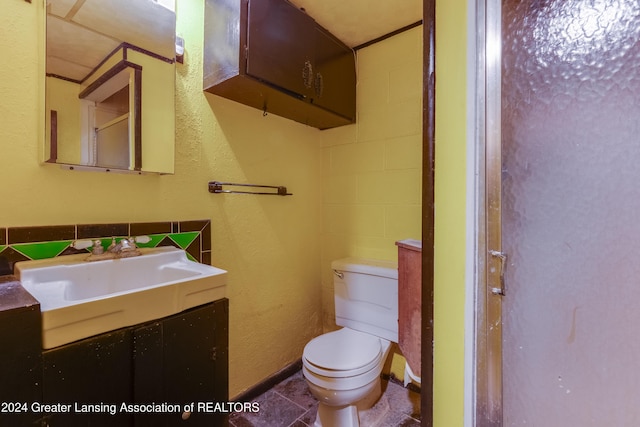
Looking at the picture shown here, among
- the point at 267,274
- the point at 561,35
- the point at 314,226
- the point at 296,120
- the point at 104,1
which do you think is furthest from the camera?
the point at 314,226

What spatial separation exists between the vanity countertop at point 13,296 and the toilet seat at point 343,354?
103 centimetres

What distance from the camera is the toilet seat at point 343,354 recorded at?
1273mm

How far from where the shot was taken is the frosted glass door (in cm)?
49

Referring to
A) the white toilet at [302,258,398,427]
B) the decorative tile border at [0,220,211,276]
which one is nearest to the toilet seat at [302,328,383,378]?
the white toilet at [302,258,398,427]

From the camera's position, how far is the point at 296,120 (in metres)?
1.89

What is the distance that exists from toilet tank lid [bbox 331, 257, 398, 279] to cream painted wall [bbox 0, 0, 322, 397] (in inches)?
13.1

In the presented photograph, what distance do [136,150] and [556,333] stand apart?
1467 mm

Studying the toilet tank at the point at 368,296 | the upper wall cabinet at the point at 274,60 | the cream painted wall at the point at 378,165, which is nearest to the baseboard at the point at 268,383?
the cream painted wall at the point at 378,165

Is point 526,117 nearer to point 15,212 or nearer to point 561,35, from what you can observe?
point 561,35

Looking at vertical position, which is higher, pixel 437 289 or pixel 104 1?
pixel 104 1

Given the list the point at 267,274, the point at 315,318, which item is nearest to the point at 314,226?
the point at 267,274

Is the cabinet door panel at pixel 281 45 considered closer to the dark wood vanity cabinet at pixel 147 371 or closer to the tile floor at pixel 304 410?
the dark wood vanity cabinet at pixel 147 371

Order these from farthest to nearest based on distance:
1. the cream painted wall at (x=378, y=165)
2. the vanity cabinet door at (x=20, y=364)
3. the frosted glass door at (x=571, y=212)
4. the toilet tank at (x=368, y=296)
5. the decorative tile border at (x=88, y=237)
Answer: the cream painted wall at (x=378, y=165)
the toilet tank at (x=368, y=296)
the decorative tile border at (x=88, y=237)
the vanity cabinet door at (x=20, y=364)
the frosted glass door at (x=571, y=212)

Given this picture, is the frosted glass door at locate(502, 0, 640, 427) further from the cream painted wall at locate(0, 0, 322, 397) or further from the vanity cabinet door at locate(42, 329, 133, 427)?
the cream painted wall at locate(0, 0, 322, 397)
